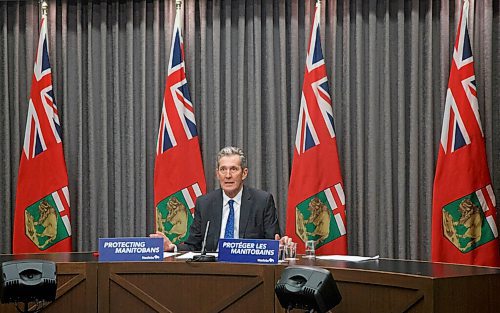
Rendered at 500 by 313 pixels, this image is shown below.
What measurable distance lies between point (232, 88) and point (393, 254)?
192 cm

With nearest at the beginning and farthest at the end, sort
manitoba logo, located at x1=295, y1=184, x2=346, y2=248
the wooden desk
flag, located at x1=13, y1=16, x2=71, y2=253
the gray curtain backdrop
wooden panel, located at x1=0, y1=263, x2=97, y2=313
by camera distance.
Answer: the wooden desk → wooden panel, located at x1=0, y1=263, x2=97, y2=313 → manitoba logo, located at x1=295, y1=184, x2=346, y2=248 → the gray curtain backdrop → flag, located at x1=13, y1=16, x2=71, y2=253

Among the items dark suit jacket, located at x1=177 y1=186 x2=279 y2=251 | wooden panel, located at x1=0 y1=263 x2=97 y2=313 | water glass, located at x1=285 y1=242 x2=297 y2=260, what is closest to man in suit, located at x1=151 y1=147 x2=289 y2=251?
dark suit jacket, located at x1=177 y1=186 x2=279 y2=251

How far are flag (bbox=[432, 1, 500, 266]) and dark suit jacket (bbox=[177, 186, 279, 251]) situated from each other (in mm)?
1484

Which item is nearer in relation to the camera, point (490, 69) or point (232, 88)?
point (490, 69)

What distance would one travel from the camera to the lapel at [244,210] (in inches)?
191

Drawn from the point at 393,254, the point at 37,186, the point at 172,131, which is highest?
the point at 172,131

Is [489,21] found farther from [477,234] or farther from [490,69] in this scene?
[477,234]

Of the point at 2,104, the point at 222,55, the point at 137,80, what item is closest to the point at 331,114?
the point at 222,55

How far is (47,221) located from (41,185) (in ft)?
1.00

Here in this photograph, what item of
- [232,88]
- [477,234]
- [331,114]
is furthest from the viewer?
[232,88]

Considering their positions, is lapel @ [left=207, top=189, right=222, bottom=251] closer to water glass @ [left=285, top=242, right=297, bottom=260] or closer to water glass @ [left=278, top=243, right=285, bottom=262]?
water glass @ [left=285, top=242, right=297, bottom=260]

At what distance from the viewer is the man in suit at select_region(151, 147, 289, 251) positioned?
4.85 m

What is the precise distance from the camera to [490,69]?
19.1 ft

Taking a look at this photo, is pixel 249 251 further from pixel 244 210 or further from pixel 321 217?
pixel 321 217
